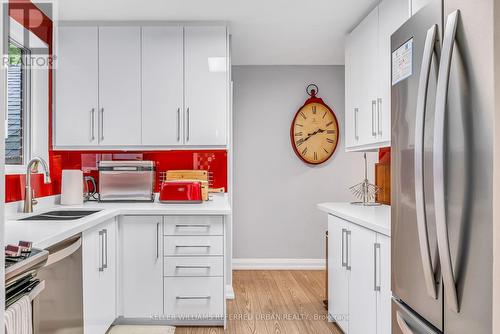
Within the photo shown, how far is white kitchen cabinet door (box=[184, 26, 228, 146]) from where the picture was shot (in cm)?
321

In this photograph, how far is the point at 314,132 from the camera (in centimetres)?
446

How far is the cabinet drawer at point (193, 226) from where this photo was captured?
277cm

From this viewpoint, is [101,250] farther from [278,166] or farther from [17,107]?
[278,166]

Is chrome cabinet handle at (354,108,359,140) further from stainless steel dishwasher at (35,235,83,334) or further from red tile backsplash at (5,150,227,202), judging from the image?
stainless steel dishwasher at (35,235,83,334)

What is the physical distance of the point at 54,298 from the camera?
1.80 metres

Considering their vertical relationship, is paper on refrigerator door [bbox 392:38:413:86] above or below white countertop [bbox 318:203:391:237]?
above

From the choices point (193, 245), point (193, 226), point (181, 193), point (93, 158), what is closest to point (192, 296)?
point (193, 245)

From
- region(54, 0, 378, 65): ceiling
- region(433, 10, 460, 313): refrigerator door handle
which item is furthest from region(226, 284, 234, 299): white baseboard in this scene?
region(433, 10, 460, 313): refrigerator door handle

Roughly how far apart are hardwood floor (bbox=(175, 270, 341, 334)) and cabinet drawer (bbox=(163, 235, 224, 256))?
0.56 metres

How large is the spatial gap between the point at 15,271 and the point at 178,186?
6.76ft

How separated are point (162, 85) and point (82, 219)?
1394mm

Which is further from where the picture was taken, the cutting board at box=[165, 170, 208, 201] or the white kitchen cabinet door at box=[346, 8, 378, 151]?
the cutting board at box=[165, 170, 208, 201]

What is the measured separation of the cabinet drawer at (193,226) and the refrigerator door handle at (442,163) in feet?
6.18

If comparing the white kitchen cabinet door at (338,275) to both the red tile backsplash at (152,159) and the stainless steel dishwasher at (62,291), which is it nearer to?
the red tile backsplash at (152,159)
